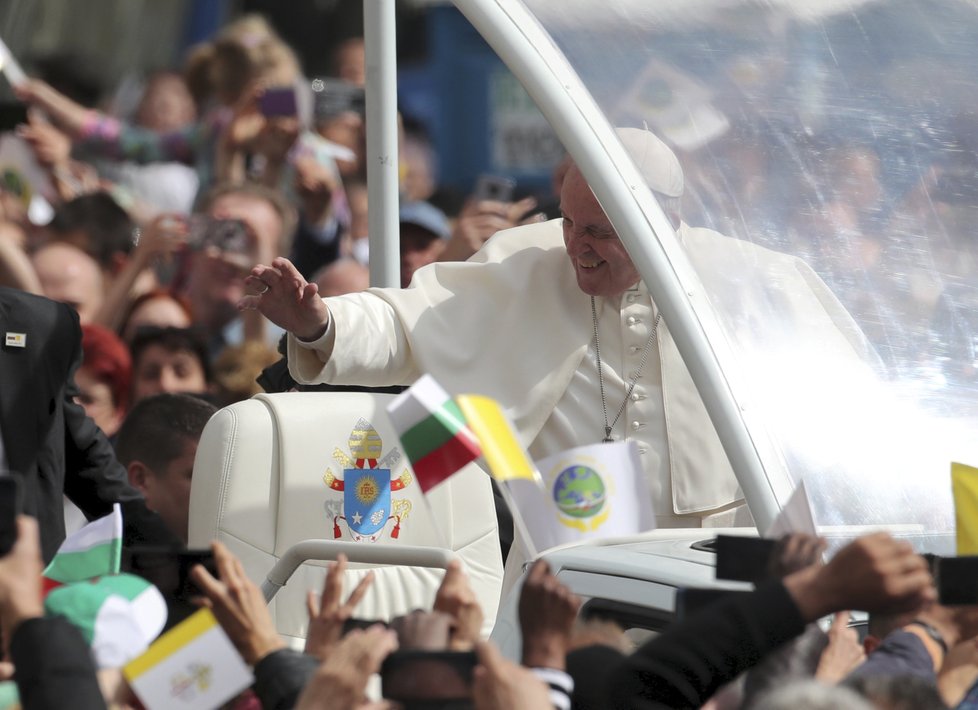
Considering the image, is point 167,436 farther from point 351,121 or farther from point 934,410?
point 351,121

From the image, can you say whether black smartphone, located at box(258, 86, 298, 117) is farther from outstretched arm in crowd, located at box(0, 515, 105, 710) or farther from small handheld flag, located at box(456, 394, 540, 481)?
outstretched arm in crowd, located at box(0, 515, 105, 710)

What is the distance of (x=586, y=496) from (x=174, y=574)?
0.81 meters

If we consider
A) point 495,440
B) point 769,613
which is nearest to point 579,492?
point 495,440

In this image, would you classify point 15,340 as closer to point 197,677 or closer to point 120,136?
point 197,677

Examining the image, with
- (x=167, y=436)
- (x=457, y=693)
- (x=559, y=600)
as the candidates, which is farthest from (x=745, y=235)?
(x=167, y=436)

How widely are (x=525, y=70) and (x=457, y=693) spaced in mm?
1507

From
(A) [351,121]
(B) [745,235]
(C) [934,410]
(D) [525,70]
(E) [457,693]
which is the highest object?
(A) [351,121]

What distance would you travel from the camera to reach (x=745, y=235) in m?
3.46

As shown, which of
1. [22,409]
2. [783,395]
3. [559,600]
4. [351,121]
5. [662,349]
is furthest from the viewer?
[351,121]

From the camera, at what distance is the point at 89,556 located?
9.11ft

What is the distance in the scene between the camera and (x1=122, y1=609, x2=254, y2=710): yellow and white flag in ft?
7.80

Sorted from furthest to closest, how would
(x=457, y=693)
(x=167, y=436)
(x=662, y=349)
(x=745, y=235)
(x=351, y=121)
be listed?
(x=351, y=121), (x=167, y=436), (x=662, y=349), (x=745, y=235), (x=457, y=693)

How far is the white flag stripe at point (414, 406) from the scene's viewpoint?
2879 mm

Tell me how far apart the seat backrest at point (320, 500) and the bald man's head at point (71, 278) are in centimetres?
207
